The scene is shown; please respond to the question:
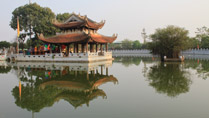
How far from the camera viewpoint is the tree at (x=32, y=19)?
36.3 meters

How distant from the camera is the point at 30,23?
36969 mm

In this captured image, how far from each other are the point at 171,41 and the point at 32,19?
26972 mm

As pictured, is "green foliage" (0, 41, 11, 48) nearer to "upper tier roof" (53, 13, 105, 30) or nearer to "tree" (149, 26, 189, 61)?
"upper tier roof" (53, 13, 105, 30)

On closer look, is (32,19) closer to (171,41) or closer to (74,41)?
(74,41)

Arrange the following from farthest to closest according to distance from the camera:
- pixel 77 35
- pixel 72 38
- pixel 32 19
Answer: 1. pixel 32 19
2. pixel 77 35
3. pixel 72 38

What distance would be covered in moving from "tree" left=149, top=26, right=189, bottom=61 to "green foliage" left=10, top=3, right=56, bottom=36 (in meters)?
23.0

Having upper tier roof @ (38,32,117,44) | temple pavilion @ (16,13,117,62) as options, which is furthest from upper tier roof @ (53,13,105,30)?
upper tier roof @ (38,32,117,44)

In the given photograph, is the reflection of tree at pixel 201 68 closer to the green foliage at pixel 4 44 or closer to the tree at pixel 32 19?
the tree at pixel 32 19

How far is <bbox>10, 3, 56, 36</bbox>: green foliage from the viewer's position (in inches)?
1430

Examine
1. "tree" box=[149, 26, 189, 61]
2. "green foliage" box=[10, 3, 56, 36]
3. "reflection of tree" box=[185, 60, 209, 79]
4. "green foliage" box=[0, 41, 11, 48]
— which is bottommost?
"reflection of tree" box=[185, 60, 209, 79]

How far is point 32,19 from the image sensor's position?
36094mm

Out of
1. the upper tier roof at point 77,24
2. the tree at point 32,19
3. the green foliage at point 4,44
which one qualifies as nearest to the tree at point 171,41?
Result: the upper tier roof at point 77,24

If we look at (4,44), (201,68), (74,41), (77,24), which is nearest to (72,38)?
(74,41)

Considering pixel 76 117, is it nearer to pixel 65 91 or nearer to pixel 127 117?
pixel 127 117
